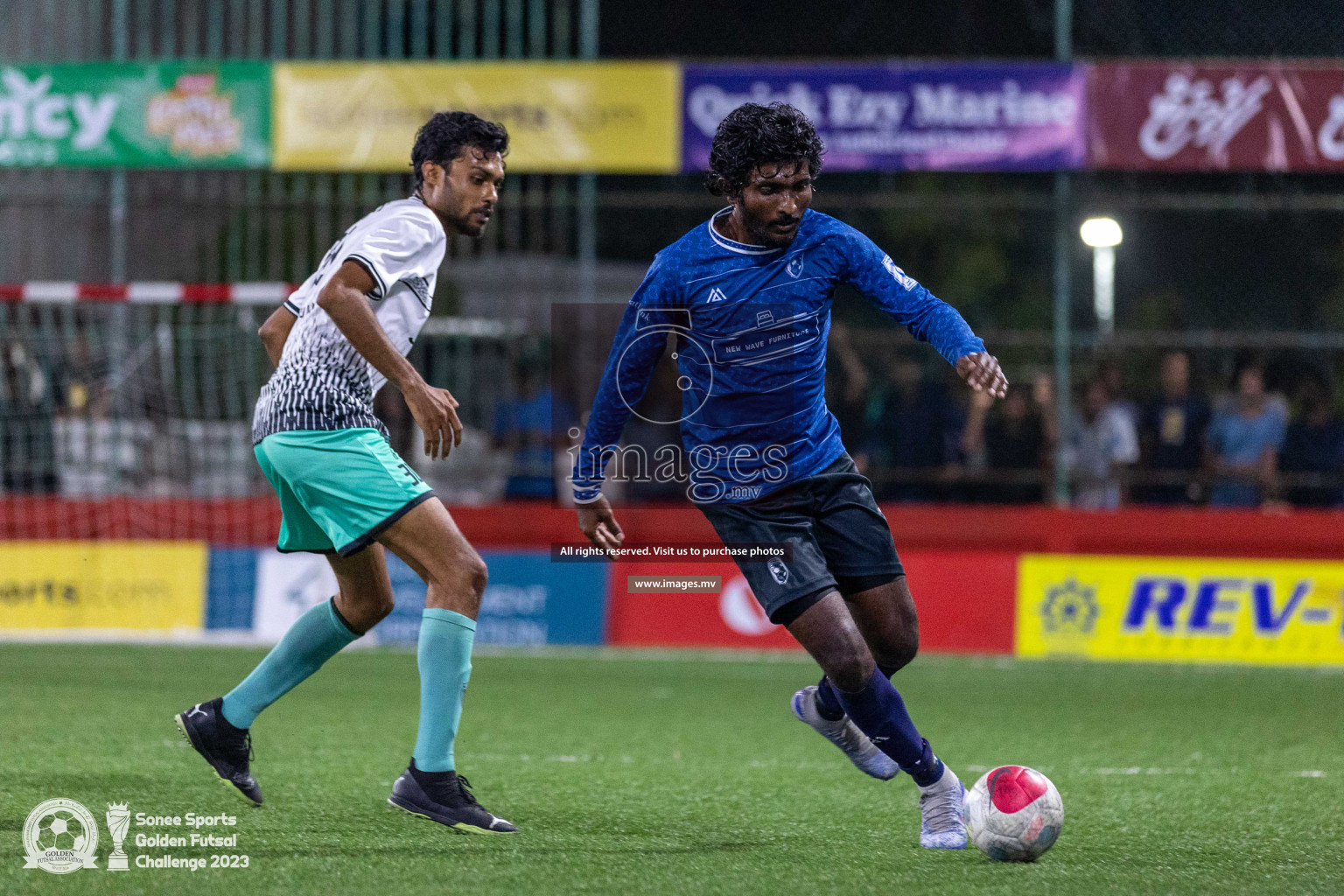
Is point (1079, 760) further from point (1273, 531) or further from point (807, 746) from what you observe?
point (1273, 531)

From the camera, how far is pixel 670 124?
1364 centimetres

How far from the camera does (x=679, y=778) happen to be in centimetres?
625

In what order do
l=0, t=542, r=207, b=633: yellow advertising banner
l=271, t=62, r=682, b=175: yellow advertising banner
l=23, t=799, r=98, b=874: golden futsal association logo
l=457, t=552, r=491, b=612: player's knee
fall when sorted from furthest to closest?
1. l=271, t=62, r=682, b=175: yellow advertising banner
2. l=0, t=542, r=207, b=633: yellow advertising banner
3. l=457, t=552, r=491, b=612: player's knee
4. l=23, t=799, r=98, b=874: golden futsal association logo

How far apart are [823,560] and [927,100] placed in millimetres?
9280

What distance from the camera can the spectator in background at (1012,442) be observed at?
1265 centimetres

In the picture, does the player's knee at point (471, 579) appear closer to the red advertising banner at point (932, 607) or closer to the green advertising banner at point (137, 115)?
the red advertising banner at point (932, 607)

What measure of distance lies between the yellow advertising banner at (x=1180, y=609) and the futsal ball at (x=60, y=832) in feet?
26.8

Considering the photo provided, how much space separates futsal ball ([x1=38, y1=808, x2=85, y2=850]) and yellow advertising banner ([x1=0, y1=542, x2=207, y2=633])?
7460mm

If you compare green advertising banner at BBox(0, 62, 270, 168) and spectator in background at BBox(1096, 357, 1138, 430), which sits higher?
green advertising banner at BBox(0, 62, 270, 168)

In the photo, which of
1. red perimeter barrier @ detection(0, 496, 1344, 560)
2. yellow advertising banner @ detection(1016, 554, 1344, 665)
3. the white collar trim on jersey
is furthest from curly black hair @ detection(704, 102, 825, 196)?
yellow advertising banner @ detection(1016, 554, 1344, 665)

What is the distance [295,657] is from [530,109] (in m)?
9.05

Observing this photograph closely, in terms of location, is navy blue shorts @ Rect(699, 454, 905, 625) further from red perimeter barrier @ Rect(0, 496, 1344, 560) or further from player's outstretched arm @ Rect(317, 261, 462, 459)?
red perimeter barrier @ Rect(0, 496, 1344, 560)

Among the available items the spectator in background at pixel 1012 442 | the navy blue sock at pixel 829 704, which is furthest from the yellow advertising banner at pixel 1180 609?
the navy blue sock at pixel 829 704

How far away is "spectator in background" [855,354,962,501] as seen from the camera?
12609mm
